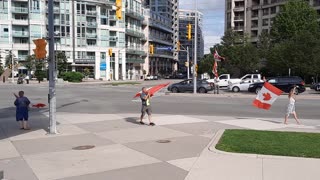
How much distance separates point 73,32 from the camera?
97062 mm

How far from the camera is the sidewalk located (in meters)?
8.30

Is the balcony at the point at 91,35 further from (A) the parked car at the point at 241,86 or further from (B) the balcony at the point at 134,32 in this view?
(A) the parked car at the point at 241,86

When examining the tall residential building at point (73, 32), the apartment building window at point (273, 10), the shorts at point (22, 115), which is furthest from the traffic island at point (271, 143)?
the apartment building window at point (273, 10)

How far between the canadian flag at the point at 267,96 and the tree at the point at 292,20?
68.9 meters

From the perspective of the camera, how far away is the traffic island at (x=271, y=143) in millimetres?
10117

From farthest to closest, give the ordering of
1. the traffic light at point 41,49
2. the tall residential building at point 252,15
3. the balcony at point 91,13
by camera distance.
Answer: the tall residential building at point 252,15
the balcony at point 91,13
the traffic light at point 41,49

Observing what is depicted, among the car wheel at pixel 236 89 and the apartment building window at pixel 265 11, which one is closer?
the car wheel at pixel 236 89

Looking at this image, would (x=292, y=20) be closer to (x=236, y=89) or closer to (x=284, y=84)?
(x=236, y=89)

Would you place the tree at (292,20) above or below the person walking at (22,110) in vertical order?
above

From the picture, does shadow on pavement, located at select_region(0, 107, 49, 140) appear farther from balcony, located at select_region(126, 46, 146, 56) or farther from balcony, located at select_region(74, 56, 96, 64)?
balcony, located at select_region(126, 46, 146, 56)

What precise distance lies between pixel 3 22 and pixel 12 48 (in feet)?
18.4

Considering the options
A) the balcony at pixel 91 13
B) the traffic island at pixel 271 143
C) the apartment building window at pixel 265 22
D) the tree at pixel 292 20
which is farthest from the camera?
the apartment building window at pixel 265 22

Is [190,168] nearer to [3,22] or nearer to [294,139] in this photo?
[294,139]

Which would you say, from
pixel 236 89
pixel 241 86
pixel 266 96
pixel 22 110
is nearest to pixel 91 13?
pixel 236 89
